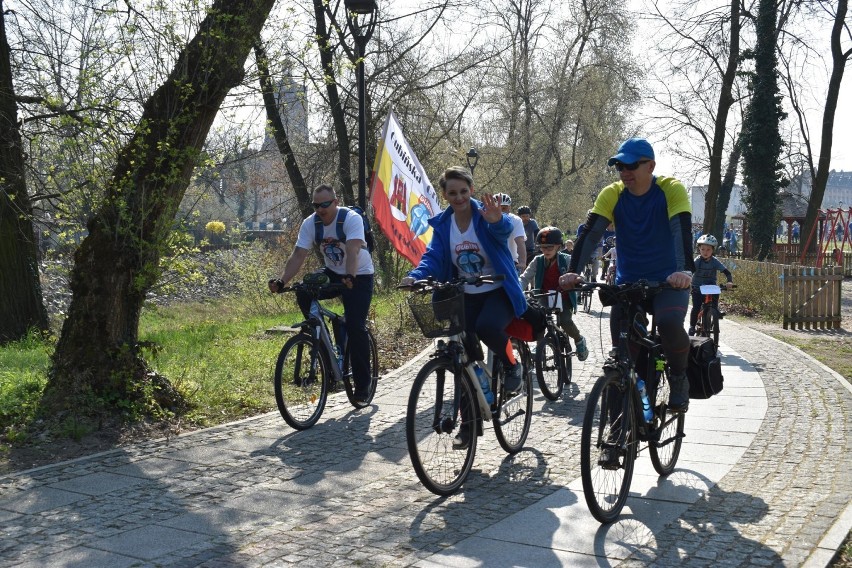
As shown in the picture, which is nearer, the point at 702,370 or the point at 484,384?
the point at 702,370

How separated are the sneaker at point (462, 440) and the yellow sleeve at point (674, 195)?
1706 mm

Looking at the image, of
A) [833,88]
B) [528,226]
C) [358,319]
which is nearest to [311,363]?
[358,319]

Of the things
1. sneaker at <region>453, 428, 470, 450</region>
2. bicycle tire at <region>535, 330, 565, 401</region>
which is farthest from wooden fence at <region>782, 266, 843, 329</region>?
sneaker at <region>453, 428, 470, 450</region>

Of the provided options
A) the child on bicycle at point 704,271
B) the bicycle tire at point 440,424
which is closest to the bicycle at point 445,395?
the bicycle tire at point 440,424

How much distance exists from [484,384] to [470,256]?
0.83 meters

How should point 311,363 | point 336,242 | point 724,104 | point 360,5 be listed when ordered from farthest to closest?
point 724,104 < point 360,5 < point 336,242 < point 311,363

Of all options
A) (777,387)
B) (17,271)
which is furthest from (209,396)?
(17,271)

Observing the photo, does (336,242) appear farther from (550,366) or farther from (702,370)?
(702,370)

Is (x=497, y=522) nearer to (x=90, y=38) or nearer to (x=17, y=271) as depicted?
(x=90, y=38)

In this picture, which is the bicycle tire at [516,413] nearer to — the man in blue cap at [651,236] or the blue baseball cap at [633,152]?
the man in blue cap at [651,236]

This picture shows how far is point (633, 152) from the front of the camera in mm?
5512

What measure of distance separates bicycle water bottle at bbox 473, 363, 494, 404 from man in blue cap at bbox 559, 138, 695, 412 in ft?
2.83

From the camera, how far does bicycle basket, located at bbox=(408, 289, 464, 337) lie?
5.59 metres

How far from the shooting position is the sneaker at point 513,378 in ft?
20.8
